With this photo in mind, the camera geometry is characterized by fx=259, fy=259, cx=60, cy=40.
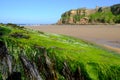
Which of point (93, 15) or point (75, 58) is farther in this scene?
point (93, 15)

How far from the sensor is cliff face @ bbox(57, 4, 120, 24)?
5732 inches

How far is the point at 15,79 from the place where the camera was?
16.5 feet

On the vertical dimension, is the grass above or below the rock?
above

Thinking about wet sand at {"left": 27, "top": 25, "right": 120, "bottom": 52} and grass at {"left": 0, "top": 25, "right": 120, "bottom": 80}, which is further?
wet sand at {"left": 27, "top": 25, "right": 120, "bottom": 52}

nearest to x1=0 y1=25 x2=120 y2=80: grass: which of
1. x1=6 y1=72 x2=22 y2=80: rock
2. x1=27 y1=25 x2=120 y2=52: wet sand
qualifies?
x1=6 y1=72 x2=22 y2=80: rock

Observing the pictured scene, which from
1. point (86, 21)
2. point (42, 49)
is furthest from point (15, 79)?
point (86, 21)

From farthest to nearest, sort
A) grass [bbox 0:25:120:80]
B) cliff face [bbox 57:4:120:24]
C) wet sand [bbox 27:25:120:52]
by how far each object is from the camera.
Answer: cliff face [bbox 57:4:120:24]
wet sand [bbox 27:25:120:52]
grass [bbox 0:25:120:80]

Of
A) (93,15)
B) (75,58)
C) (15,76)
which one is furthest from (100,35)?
(93,15)

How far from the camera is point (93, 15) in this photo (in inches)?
6373

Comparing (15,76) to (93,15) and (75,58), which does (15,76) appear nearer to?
(75,58)

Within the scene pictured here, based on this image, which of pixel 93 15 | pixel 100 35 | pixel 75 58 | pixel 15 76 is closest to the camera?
pixel 75 58

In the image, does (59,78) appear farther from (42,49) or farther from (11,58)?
(11,58)

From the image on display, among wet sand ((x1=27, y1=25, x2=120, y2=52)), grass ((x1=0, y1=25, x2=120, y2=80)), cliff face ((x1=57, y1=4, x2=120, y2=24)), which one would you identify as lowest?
cliff face ((x1=57, y1=4, x2=120, y2=24))

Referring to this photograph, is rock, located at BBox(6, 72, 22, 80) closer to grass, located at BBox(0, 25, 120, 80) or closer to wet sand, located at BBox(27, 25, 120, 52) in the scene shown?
grass, located at BBox(0, 25, 120, 80)
